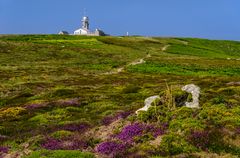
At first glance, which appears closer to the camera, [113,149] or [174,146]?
[174,146]

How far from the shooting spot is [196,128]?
25.2 meters

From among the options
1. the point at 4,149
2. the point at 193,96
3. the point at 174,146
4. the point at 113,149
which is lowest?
the point at 4,149

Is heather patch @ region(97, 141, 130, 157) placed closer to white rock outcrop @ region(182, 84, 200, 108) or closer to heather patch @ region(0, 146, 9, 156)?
heather patch @ region(0, 146, 9, 156)

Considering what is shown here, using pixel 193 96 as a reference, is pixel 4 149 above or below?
below

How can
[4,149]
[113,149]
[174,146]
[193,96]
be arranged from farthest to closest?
[193,96] < [4,149] < [113,149] < [174,146]

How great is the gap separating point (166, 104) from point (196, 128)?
5.27m

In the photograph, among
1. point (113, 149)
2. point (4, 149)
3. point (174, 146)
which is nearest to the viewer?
point (174, 146)

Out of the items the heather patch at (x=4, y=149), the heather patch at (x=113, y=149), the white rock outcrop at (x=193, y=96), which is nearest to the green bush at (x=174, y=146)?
the heather patch at (x=113, y=149)

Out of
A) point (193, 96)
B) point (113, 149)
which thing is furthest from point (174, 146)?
point (193, 96)

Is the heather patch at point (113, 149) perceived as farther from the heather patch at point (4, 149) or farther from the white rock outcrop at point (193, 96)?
the white rock outcrop at point (193, 96)

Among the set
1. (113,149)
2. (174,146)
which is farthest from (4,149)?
(174,146)

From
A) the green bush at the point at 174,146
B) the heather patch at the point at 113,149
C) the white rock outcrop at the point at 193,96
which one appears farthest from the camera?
the white rock outcrop at the point at 193,96

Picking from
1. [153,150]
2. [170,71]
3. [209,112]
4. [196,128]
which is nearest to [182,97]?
[209,112]

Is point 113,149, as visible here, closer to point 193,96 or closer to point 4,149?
point 4,149
